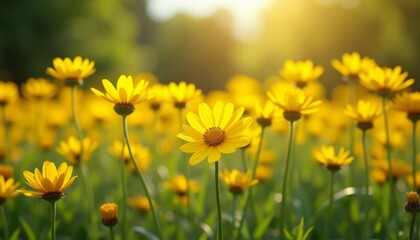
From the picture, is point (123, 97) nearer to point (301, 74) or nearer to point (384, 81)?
point (301, 74)

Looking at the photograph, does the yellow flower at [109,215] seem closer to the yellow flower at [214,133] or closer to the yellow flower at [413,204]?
the yellow flower at [214,133]

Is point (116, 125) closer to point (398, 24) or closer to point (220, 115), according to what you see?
point (398, 24)

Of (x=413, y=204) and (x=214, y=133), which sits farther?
(x=413, y=204)

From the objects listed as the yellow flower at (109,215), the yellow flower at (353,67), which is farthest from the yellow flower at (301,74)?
the yellow flower at (109,215)

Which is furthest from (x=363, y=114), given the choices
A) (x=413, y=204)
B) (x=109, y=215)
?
(x=109, y=215)

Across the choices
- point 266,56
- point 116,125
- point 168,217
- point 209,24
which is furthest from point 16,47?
point 209,24

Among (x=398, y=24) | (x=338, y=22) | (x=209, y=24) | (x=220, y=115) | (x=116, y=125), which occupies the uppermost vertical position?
(x=209, y=24)

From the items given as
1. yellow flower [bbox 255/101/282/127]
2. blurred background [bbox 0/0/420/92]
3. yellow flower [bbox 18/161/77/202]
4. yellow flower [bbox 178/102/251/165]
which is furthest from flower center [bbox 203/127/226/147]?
blurred background [bbox 0/0/420/92]
